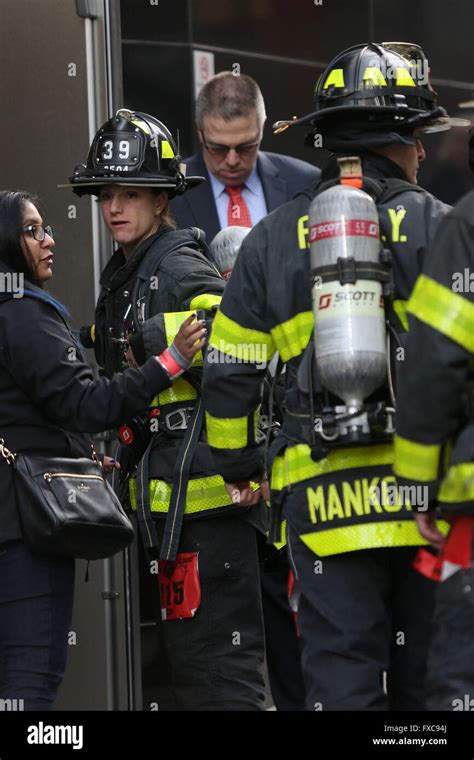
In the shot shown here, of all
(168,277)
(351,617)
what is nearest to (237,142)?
(168,277)

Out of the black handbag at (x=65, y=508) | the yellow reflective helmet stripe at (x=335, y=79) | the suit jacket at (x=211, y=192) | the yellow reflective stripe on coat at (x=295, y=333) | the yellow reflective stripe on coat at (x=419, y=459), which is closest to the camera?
the yellow reflective stripe on coat at (x=419, y=459)

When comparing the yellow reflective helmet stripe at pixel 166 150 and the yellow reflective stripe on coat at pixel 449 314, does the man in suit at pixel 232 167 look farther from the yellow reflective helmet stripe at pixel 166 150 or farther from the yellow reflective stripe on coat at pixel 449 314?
the yellow reflective stripe on coat at pixel 449 314

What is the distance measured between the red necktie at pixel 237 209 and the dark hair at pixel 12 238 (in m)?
1.70

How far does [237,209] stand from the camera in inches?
248

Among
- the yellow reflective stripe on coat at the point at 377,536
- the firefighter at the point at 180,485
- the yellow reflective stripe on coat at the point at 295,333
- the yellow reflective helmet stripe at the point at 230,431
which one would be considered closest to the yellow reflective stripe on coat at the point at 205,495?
the firefighter at the point at 180,485

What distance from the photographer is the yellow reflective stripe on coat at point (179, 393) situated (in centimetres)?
496

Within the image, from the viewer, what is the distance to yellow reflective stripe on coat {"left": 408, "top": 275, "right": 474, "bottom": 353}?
3.39 meters

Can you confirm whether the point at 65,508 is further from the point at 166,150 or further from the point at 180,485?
the point at 166,150

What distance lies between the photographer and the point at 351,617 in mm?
3826

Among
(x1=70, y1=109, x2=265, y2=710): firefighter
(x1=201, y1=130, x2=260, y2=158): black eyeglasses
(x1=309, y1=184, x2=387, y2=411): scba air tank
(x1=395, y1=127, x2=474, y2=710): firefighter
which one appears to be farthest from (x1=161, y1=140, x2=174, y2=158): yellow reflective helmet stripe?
(x1=395, y1=127, x2=474, y2=710): firefighter

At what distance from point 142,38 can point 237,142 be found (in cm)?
81

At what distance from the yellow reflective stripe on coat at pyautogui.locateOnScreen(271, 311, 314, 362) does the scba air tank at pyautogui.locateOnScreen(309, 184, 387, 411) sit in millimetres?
187

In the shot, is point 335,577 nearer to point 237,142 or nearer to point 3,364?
point 3,364

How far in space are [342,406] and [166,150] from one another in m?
1.69
